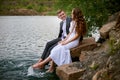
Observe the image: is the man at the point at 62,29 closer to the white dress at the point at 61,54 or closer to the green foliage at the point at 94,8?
the white dress at the point at 61,54

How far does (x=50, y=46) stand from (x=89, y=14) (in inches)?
217

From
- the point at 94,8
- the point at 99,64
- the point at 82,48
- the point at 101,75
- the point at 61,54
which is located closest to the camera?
the point at 101,75

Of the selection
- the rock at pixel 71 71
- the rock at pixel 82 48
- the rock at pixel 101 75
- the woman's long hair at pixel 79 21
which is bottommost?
the rock at pixel 71 71

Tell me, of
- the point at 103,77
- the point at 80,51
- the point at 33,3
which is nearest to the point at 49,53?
the point at 80,51

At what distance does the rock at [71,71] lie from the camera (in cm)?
1152

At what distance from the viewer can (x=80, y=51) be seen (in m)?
13.7

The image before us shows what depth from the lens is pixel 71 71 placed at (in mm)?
11719

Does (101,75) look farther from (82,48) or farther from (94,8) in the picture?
(94,8)

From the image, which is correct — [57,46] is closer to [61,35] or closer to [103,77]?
[61,35]

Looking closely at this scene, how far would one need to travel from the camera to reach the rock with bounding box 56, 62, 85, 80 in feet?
37.8

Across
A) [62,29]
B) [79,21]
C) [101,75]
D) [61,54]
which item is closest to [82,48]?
[61,54]

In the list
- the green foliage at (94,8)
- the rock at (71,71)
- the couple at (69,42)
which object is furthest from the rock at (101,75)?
the green foliage at (94,8)

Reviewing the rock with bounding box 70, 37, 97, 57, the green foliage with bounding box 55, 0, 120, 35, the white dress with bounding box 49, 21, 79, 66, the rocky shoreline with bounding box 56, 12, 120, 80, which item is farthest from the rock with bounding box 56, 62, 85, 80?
the green foliage with bounding box 55, 0, 120, 35

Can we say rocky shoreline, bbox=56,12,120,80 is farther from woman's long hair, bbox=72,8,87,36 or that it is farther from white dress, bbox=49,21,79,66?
woman's long hair, bbox=72,8,87,36
